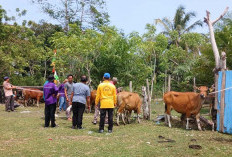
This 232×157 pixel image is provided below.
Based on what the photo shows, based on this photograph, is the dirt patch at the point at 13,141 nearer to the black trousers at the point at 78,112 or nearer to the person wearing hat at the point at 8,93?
the black trousers at the point at 78,112

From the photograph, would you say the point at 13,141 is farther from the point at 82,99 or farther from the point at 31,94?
the point at 31,94

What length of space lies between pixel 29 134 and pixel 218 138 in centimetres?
553

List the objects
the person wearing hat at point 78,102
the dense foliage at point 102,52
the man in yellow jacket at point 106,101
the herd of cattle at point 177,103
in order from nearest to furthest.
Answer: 1. the man in yellow jacket at point 106,101
2. the person wearing hat at point 78,102
3. the herd of cattle at point 177,103
4. the dense foliage at point 102,52

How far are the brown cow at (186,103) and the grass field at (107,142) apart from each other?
0.78 m

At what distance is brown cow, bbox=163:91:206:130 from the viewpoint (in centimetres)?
988

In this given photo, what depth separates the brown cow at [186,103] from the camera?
988cm

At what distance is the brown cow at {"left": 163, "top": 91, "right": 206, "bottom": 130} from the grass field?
0.78m

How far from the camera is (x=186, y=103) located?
10.2 metres

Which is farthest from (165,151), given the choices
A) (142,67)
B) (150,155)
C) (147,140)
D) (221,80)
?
(142,67)

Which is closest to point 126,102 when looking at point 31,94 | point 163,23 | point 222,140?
point 222,140

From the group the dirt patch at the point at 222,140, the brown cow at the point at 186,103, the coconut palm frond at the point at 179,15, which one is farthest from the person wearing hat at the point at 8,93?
the coconut palm frond at the point at 179,15

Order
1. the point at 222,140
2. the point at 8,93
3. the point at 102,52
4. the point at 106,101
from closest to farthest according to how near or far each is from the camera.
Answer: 1. the point at 222,140
2. the point at 106,101
3. the point at 8,93
4. the point at 102,52

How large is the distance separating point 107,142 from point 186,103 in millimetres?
3935

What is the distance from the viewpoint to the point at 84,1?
29422mm
